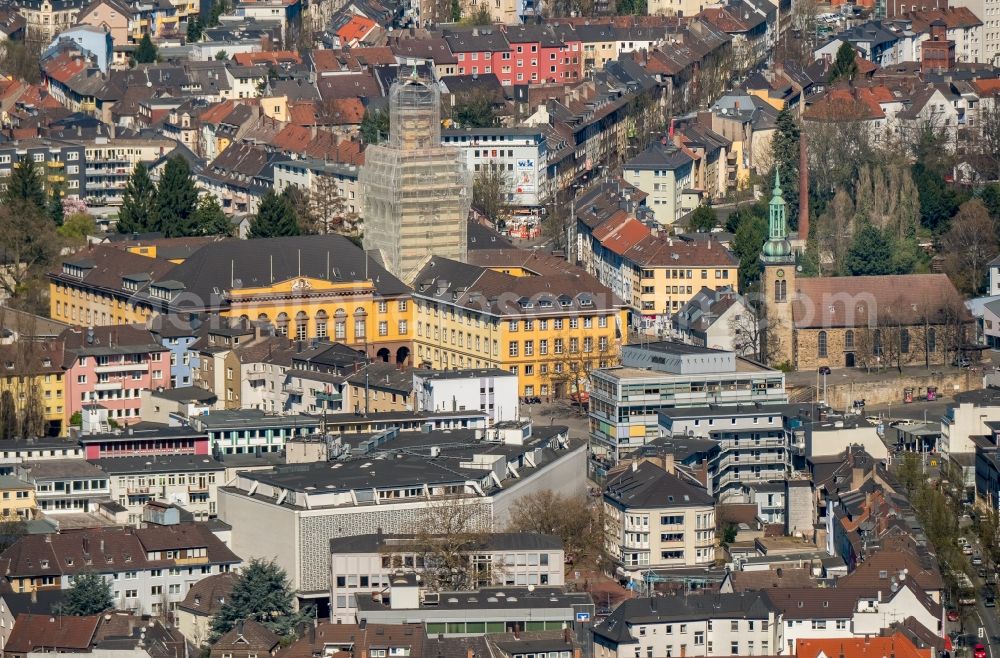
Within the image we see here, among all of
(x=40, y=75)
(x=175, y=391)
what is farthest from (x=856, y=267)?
(x=40, y=75)

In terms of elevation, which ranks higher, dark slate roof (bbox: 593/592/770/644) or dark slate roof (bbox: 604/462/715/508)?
dark slate roof (bbox: 604/462/715/508)

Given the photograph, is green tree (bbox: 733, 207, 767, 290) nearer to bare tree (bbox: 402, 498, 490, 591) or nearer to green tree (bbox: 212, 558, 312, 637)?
bare tree (bbox: 402, 498, 490, 591)

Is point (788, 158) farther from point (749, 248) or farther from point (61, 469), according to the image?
point (61, 469)

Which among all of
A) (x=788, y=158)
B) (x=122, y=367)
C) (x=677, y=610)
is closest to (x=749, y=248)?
(x=788, y=158)

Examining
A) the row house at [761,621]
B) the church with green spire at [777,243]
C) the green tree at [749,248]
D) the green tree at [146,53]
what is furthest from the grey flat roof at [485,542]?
the green tree at [146,53]

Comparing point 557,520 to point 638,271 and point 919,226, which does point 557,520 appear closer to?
point 638,271

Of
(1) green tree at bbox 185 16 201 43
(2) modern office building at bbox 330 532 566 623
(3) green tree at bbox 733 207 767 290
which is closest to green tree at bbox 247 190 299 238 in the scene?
(3) green tree at bbox 733 207 767 290
